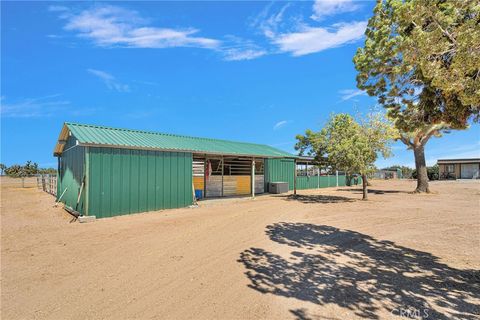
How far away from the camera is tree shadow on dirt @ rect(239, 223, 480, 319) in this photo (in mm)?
3619

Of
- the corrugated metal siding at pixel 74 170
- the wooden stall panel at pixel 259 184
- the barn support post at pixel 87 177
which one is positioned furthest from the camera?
the wooden stall panel at pixel 259 184

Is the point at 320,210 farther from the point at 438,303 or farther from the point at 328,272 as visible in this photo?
the point at 438,303

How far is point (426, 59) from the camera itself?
424 centimetres

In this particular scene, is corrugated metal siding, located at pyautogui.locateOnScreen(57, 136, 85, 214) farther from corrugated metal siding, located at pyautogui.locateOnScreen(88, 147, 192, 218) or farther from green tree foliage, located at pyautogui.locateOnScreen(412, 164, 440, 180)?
green tree foliage, located at pyautogui.locateOnScreen(412, 164, 440, 180)

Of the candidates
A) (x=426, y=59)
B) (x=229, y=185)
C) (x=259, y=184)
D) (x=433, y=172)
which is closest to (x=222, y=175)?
(x=229, y=185)

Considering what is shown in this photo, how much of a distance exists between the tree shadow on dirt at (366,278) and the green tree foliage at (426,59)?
2802 mm

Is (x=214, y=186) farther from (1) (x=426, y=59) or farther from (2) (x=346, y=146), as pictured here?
(1) (x=426, y=59)

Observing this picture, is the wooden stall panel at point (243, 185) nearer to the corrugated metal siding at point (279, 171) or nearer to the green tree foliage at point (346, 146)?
the corrugated metal siding at point (279, 171)

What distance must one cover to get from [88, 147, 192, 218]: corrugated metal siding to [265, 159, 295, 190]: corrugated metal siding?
29.3 ft

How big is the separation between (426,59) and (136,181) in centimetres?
1036

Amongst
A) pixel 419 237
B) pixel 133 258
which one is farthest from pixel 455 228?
pixel 133 258

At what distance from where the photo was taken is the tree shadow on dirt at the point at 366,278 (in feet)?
11.9

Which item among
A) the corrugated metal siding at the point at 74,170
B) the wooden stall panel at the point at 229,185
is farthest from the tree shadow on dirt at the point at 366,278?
the wooden stall panel at the point at 229,185

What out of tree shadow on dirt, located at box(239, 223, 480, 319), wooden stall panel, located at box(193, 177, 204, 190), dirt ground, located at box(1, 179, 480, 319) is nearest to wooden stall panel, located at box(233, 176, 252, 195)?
wooden stall panel, located at box(193, 177, 204, 190)
